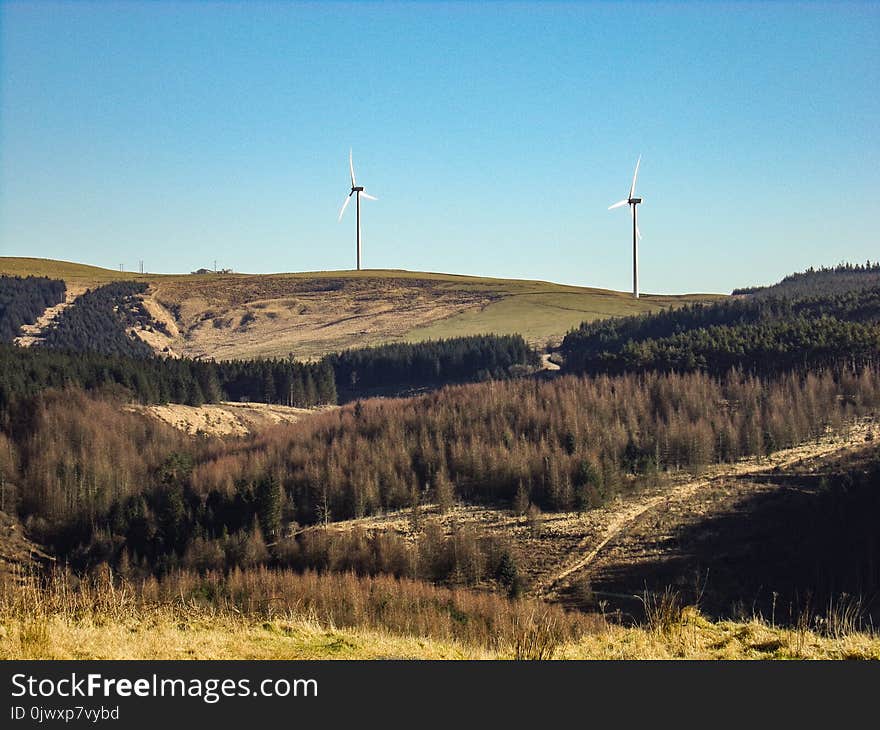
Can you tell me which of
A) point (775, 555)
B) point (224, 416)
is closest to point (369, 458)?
point (224, 416)

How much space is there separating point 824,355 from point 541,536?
226 feet

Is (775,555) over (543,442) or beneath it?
beneath

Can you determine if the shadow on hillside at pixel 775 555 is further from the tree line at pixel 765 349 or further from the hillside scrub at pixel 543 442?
the tree line at pixel 765 349

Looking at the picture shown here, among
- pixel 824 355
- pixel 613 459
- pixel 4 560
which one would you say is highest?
pixel 824 355

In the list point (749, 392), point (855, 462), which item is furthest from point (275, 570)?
point (749, 392)

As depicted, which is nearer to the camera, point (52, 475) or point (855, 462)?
point (855, 462)

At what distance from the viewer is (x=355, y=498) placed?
102 m

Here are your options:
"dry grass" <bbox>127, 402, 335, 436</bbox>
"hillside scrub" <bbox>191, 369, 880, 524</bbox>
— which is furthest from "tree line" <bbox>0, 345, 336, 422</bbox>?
"hillside scrub" <bbox>191, 369, 880, 524</bbox>

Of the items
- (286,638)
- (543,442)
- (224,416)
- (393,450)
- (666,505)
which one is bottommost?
(666,505)

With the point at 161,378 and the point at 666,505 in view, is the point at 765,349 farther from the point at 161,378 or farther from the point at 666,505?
the point at 161,378

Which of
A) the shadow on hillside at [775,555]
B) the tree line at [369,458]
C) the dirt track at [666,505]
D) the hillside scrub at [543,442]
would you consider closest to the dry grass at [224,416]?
the tree line at [369,458]

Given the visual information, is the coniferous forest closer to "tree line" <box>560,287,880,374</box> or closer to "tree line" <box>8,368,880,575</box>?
"tree line" <box>8,368,880,575</box>

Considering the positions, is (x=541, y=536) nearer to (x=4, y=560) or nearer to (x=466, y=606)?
(x=466, y=606)

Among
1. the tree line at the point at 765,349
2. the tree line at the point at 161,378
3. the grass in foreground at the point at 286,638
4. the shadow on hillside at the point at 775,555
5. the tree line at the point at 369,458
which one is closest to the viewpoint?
the grass in foreground at the point at 286,638
